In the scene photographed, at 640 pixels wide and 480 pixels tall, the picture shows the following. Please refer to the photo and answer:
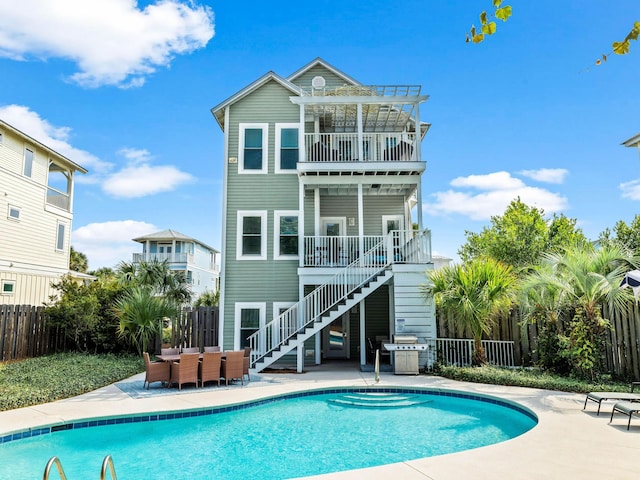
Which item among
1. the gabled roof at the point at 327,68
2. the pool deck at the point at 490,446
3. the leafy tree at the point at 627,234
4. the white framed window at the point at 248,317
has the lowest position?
the pool deck at the point at 490,446

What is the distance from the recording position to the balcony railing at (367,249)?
13.0 metres

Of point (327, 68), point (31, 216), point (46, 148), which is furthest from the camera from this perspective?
point (46, 148)

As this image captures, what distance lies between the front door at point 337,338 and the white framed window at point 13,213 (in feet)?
50.6

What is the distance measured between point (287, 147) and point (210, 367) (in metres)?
8.31

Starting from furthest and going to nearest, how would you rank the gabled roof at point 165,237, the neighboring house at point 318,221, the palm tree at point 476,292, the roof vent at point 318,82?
1. the gabled roof at point 165,237
2. the roof vent at point 318,82
3. the neighboring house at point 318,221
4. the palm tree at point 476,292

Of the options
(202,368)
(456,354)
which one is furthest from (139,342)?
(456,354)

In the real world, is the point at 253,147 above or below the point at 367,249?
above

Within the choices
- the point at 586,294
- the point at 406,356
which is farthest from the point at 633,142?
the point at 406,356

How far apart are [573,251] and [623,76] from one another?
7720 mm

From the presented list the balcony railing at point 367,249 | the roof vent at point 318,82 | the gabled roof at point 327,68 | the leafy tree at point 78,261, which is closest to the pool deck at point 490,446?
the balcony railing at point 367,249

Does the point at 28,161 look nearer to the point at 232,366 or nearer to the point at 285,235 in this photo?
the point at 285,235

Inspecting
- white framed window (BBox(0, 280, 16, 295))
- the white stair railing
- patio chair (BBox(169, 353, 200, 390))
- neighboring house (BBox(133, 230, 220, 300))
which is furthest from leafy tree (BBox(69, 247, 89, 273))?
patio chair (BBox(169, 353, 200, 390))

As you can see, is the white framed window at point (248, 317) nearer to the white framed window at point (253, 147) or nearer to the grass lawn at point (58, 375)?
the grass lawn at point (58, 375)

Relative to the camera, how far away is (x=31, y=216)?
20.6 meters
